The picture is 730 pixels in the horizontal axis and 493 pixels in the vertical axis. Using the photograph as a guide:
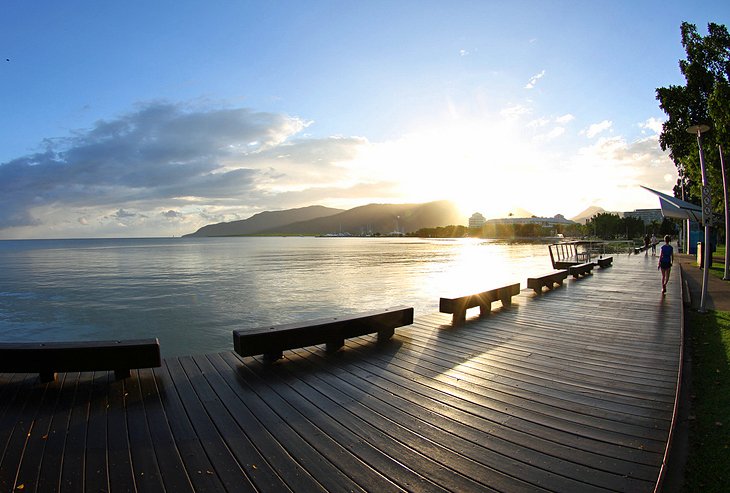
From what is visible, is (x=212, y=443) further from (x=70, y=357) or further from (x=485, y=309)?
(x=485, y=309)

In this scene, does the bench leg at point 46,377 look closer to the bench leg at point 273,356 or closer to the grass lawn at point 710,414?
the bench leg at point 273,356

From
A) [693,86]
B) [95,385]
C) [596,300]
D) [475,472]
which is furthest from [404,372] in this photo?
[693,86]

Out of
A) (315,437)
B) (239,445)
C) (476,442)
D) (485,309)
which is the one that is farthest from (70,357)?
(485,309)

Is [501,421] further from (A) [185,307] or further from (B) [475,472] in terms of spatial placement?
(A) [185,307]

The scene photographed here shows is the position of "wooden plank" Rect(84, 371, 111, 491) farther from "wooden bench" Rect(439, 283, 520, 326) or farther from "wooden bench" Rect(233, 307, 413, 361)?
"wooden bench" Rect(439, 283, 520, 326)

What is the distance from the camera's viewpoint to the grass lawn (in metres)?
2.97

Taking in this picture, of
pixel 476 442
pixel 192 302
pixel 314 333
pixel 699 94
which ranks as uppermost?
pixel 699 94

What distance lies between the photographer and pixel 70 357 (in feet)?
14.1

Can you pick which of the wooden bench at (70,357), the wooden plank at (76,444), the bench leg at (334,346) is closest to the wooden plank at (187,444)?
the wooden bench at (70,357)

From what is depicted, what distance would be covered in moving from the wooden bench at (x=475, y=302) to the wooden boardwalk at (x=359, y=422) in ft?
5.52

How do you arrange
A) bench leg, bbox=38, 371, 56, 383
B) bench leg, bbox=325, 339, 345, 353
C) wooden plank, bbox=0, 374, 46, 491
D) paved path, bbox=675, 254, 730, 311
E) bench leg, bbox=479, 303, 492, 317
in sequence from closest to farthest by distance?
wooden plank, bbox=0, 374, 46, 491 → bench leg, bbox=38, 371, 56, 383 → bench leg, bbox=325, 339, 345, 353 → bench leg, bbox=479, 303, 492, 317 → paved path, bbox=675, 254, 730, 311

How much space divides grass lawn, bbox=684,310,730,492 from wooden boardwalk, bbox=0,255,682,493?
30cm

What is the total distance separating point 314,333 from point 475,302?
14.1 feet

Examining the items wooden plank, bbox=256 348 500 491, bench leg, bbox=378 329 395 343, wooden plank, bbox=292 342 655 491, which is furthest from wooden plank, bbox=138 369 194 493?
bench leg, bbox=378 329 395 343
